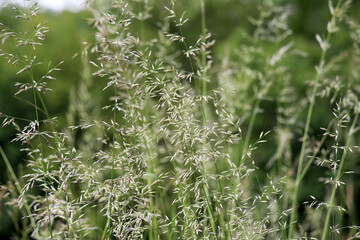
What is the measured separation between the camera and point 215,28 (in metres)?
10.7

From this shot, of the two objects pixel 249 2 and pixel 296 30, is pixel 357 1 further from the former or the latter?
pixel 249 2

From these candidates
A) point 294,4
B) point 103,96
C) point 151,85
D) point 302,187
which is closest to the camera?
point 151,85

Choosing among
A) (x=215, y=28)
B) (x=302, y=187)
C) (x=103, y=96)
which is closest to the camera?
(x=302, y=187)

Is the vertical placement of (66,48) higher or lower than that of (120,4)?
lower

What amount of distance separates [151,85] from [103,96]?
629cm

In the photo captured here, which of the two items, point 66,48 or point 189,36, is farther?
point 189,36

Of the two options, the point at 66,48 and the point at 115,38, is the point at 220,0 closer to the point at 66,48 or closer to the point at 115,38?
the point at 66,48

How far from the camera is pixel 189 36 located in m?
10.2

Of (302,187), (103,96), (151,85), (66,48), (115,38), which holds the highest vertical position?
(115,38)

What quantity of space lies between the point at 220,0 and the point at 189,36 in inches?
47.6

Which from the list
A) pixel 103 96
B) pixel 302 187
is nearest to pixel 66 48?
pixel 103 96

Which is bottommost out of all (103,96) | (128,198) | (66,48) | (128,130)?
(103,96)

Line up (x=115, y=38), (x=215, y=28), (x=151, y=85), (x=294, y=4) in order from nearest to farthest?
(x=115, y=38) < (x=151, y=85) < (x=294, y=4) < (x=215, y=28)

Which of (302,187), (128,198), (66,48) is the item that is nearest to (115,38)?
(128,198)
